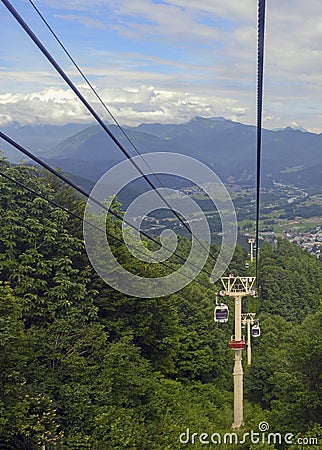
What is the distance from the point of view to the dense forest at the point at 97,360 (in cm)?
805

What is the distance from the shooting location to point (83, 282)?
40.6 feet

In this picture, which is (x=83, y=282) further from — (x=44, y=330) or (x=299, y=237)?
(x=299, y=237)

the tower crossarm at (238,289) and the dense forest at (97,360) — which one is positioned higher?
the tower crossarm at (238,289)

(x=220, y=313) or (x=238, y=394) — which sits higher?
(x=220, y=313)

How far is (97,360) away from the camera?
33.7ft

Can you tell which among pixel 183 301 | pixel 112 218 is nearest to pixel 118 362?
pixel 112 218

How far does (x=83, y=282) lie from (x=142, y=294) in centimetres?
188

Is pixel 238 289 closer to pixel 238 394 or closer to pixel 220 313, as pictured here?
pixel 220 313

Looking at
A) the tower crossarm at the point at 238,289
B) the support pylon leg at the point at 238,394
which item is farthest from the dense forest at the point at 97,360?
the tower crossarm at the point at 238,289

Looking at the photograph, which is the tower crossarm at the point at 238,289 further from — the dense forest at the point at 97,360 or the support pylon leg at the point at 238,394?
the dense forest at the point at 97,360

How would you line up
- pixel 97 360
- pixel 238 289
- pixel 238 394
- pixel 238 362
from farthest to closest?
1. pixel 238 289
2. pixel 238 362
3. pixel 238 394
4. pixel 97 360

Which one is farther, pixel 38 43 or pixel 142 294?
pixel 142 294

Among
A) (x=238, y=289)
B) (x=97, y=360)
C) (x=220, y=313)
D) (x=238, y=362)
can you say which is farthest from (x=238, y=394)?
(x=97, y=360)

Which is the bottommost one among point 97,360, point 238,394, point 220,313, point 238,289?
point 238,394
